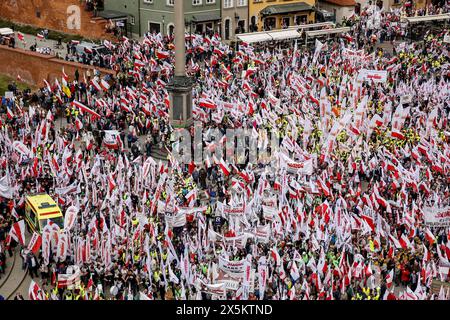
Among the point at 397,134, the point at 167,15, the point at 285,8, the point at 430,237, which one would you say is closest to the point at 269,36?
the point at 285,8

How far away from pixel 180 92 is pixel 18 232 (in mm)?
16355

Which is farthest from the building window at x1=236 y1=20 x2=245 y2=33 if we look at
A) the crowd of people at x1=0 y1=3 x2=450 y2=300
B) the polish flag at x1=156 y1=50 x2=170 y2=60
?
the polish flag at x1=156 y1=50 x2=170 y2=60

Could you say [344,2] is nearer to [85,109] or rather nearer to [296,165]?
[85,109]

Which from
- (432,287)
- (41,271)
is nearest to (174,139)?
(41,271)

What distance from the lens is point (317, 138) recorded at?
43.7 metres

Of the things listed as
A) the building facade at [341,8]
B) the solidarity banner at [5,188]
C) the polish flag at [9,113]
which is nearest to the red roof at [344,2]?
the building facade at [341,8]

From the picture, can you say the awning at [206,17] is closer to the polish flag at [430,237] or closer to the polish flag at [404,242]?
the polish flag at [430,237]

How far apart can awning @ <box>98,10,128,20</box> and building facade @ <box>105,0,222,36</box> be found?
0.64 meters

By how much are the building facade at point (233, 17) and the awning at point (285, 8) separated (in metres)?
1.83

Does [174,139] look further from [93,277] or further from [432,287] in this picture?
[432,287]

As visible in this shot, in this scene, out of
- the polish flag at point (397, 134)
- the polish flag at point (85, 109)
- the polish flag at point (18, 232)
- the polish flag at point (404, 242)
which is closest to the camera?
the polish flag at point (404, 242)

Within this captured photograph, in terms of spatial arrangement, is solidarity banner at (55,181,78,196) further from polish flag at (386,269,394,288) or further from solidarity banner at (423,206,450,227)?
solidarity banner at (423,206,450,227)

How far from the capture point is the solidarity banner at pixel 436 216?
33.0 meters

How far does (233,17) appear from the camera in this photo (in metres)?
71.6
